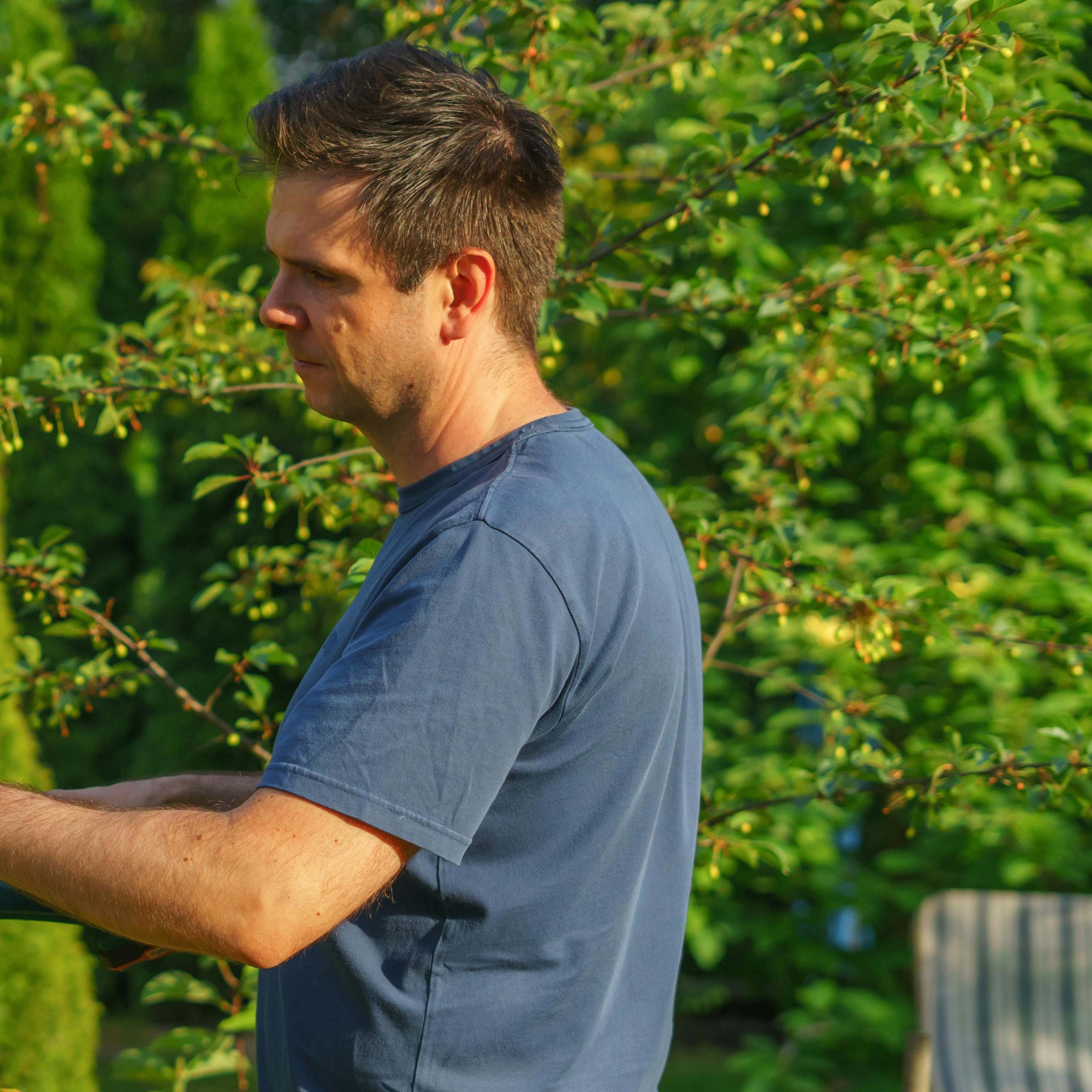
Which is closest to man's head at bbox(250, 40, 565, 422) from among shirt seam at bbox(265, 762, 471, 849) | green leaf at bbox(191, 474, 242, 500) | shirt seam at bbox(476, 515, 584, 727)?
shirt seam at bbox(476, 515, 584, 727)

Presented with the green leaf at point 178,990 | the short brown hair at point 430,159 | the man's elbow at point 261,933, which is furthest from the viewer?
the green leaf at point 178,990

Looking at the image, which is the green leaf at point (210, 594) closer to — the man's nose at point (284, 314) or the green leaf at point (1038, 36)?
the man's nose at point (284, 314)

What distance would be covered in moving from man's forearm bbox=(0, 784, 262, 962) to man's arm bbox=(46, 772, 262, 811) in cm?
41

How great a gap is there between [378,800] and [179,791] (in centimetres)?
70

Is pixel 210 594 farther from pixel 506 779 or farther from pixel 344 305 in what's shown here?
pixel 506 779

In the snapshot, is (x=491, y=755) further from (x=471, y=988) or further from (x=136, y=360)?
(x=136, y=360)

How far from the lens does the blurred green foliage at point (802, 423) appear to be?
2.02 m

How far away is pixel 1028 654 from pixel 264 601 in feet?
5.94

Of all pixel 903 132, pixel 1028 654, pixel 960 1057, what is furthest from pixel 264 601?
pixel 960 1057

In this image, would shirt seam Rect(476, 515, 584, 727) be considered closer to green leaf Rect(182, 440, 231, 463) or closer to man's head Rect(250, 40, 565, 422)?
man's head Rect(250, 40, 565, 422)

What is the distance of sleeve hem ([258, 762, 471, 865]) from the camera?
3.27 feet

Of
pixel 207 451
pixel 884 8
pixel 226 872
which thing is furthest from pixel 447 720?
pixel 884 8

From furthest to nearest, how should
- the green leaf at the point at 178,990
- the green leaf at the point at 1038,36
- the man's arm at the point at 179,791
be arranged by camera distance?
the green leaf at the point at 178,990 < the green leaf at the point at 1038,36 < the man's arm at the point at 179,791

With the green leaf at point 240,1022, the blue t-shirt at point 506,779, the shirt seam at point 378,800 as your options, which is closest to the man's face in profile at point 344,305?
the blue t-shirt at point 506,779
